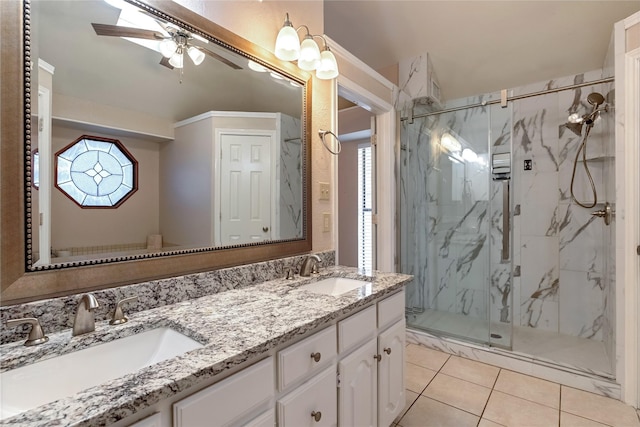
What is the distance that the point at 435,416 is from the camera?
174 centimetres

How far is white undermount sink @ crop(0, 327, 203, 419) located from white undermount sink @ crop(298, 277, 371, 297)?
2.44ft

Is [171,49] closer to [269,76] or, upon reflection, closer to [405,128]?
[269,76]

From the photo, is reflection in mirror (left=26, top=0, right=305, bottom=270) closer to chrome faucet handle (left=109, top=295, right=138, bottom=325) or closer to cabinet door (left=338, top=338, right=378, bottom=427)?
chrome faucet handle (left=109, top=295, right=138, bottom=325)

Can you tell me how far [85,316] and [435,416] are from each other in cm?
181

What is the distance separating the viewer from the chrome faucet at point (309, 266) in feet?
5.43

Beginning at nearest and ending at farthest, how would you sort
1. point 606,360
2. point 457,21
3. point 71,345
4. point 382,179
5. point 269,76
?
1. point 71,345
2. point 269,76
3. point 606,360
4. point 457,21
5. point 382,179

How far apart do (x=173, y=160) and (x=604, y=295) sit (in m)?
3.22

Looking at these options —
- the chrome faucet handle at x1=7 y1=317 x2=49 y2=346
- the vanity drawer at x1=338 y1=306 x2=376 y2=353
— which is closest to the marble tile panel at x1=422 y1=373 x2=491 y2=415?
the vanity drawer at x1=338 y1=306 x2=376 y2=353

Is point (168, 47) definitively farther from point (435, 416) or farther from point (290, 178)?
point (435, 416)

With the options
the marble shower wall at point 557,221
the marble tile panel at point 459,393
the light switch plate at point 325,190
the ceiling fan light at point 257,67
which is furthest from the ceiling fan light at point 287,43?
the marble shower wall at point 557,221

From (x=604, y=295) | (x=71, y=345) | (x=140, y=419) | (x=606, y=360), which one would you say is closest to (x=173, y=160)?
(x=71, y=345)

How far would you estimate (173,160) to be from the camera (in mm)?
1209

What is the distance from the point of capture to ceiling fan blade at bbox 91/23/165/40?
1015mm

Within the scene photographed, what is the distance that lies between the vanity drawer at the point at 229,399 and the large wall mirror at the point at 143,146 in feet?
1.81
